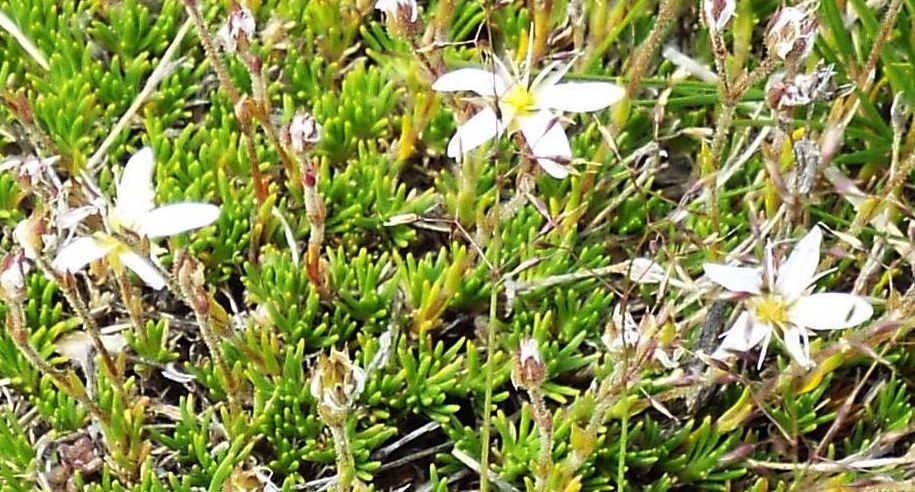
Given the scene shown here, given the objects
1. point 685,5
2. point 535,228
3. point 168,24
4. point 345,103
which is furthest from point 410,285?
point 685,5

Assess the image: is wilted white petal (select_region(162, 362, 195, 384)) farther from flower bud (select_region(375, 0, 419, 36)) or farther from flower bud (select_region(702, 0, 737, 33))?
flower bud (select_region(702, 0, 737, 33))

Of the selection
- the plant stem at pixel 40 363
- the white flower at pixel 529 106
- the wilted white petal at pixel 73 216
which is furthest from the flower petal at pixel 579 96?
the plant stem at pixel 40 363

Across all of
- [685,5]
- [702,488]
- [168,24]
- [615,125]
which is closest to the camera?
[702,488]

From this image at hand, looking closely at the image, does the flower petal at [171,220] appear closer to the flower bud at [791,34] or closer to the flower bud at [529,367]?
the flower bud at [529,367]

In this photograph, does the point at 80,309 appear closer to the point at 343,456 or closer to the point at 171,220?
the point at 171,220

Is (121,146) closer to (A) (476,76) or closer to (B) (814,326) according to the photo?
(A) (476,76)

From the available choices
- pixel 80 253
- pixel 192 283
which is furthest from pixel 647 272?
pixel 80 253
